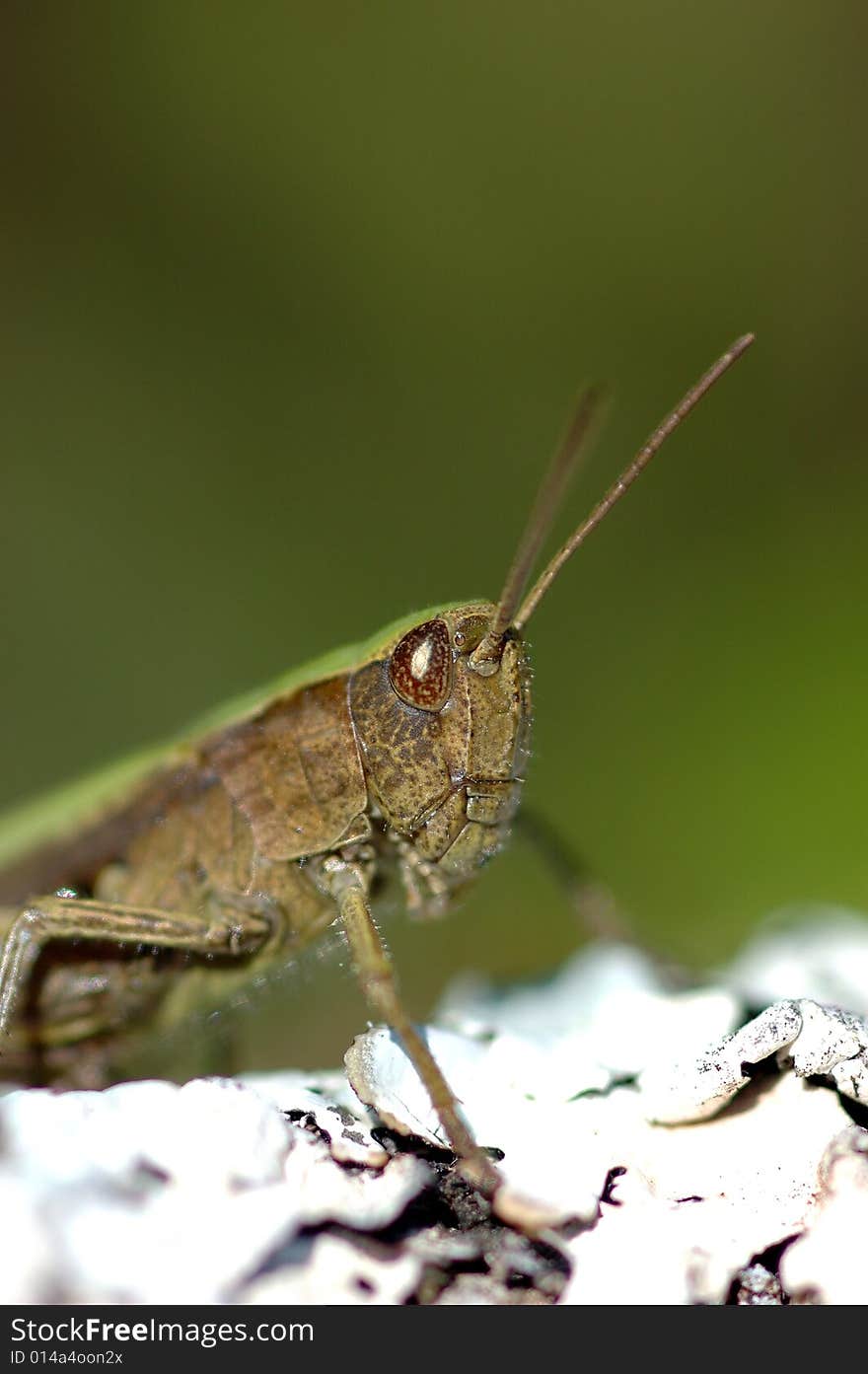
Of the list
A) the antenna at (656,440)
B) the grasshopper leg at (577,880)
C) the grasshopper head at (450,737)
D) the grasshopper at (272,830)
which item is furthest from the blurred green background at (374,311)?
A: the antenna at (656,440)

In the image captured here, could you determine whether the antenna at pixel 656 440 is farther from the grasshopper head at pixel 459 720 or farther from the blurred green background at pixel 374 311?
the blurred green background at pixel 374 311

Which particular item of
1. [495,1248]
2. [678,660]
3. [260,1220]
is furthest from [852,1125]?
[678,660]

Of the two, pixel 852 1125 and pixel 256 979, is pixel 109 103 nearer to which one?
pixel 256 979

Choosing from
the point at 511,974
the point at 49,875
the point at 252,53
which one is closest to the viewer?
the point at 49,875

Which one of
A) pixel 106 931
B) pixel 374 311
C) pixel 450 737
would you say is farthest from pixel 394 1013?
pixel 374 311

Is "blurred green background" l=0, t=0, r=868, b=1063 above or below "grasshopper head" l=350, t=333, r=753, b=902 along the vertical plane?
above

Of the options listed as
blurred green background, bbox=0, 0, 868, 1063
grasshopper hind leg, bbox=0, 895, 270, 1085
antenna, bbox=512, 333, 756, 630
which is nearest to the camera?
antenna, bbox=512, 333, 756, 630

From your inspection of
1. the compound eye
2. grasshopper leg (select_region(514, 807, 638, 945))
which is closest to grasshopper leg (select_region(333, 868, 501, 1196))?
the compound eye

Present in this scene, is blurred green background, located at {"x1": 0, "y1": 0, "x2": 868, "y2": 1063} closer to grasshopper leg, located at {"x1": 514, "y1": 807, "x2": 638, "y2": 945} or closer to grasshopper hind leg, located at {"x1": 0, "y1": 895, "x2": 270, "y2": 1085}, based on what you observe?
grasshopper leg, located at {"x1": 514, "y1": 807, "x2": 638, "y2": 945}
